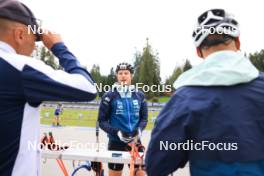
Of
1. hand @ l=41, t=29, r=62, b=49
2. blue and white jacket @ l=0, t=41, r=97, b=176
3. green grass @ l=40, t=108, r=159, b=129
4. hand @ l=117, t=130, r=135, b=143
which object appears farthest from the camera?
green grass @ l=40, t=108, r=159, b=129

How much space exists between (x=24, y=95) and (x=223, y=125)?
A: 103 cm

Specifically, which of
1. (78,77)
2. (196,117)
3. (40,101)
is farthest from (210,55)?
(40,101)

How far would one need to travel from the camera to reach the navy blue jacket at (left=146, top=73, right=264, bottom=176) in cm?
181

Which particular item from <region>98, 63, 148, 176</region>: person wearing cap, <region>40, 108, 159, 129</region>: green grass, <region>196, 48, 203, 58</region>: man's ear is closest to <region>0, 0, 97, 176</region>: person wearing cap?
<region>196, 48, 203, 58</region>: man's ear

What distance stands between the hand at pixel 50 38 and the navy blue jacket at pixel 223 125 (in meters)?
0.77

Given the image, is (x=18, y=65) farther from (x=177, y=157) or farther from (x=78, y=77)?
(x=177, y=157)

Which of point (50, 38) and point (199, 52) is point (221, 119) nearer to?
point (199, 52)

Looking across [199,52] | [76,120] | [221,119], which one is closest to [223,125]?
[221,119]

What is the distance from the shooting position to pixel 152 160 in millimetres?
1958

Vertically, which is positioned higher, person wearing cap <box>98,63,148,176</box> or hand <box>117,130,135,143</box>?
person wearing cap <box>98,63,148,176</box>

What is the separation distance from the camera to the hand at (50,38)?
1980mm

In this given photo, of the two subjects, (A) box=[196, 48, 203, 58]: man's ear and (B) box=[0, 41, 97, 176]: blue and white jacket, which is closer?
(B) box=[0, 41, 97, 176]: blue and white jacket

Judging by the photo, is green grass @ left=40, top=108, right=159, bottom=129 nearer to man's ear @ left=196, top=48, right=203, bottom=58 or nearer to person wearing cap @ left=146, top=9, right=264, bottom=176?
man's ear @ left=196, top=48, right=203, bottom=58

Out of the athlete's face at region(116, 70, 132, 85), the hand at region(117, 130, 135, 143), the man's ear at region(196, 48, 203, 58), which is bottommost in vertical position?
the hand at region(117, 130, 135, 143)
